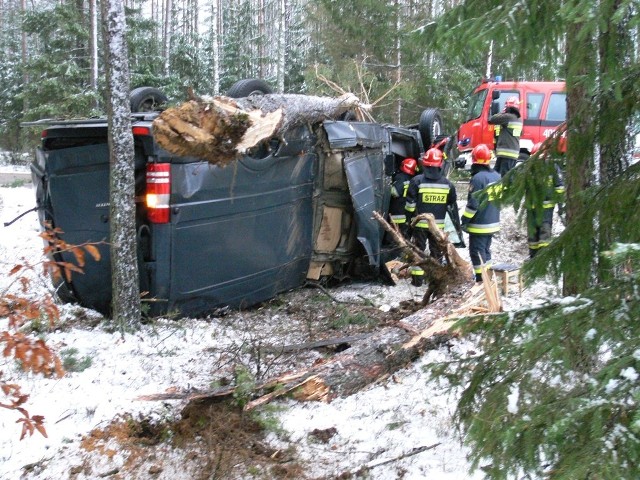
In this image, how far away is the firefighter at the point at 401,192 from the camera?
828 cm

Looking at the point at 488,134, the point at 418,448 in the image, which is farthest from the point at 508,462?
the point at 488,134

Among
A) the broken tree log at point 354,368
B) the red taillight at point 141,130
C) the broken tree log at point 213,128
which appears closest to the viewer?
the broken tree log at point 354,368

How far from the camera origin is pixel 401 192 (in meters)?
8.29

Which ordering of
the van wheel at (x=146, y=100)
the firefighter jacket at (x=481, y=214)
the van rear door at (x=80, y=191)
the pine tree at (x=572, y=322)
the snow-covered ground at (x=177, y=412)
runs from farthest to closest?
1. the van wheel at (x=146, y=100)
2. the firefighter jacket at (x=481, y=214)
3. the van rear door at (x=80, y=191)
4. the snow-covered ground at (x=177, y=412)
5. the pine tree at (x=572, y=322)

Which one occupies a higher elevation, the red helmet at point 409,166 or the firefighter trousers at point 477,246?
the red helmet at point 409,166

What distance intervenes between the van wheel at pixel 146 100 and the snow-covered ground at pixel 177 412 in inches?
108

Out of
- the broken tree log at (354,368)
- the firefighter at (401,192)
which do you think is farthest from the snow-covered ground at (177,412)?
the firefighter at (401,192)

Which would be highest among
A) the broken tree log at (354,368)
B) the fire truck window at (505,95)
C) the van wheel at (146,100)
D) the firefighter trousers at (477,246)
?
the fire truck window at (505,95)

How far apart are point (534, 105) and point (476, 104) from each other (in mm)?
1524

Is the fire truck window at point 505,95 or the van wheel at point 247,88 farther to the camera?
the fire truck window at point 505,95

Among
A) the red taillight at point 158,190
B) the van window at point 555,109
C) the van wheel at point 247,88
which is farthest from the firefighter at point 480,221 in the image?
the van window at point 555,109

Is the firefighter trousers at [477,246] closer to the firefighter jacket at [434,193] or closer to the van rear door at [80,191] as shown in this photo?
the firefighter jacket at [434,193]

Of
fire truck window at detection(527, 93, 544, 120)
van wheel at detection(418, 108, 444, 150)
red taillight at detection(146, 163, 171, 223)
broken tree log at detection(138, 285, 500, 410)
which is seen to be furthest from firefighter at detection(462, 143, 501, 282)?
fire truck window at detection(527, 93, 544, 120)

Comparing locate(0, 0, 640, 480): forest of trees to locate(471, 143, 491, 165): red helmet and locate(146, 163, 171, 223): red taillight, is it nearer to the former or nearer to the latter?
locate(146, 163, 171, 223): red taillight
